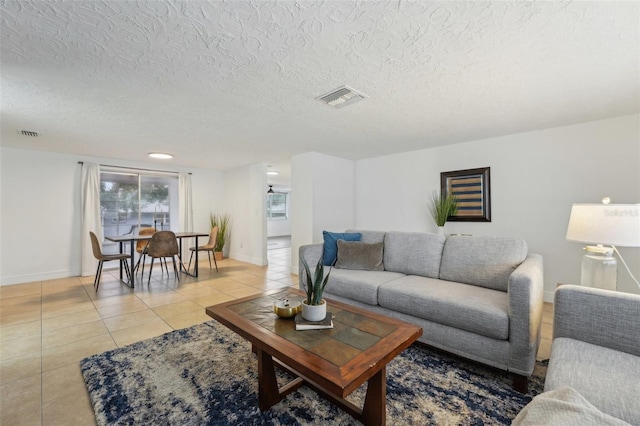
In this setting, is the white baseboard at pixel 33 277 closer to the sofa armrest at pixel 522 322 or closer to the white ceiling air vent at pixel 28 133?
the white ceiling air vent at pixel 28 133

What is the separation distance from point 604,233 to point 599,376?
974mm

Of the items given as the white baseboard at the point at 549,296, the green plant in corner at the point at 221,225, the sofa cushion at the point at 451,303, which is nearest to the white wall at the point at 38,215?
the green plant in corner at the point at 221,225

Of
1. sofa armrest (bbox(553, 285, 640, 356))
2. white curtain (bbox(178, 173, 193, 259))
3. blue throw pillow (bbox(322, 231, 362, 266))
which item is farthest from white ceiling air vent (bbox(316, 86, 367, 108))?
white curtain (bbox(178, 173, 193, 259))

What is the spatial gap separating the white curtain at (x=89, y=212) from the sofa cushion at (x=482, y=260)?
230 inches

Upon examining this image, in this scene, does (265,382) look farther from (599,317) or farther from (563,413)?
(599,317)

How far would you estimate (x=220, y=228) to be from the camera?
6.66m

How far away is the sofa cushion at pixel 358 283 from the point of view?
2.51 m

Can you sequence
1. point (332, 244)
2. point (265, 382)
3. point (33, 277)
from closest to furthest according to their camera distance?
1. point (265, 382)
2. point (332, 244)
3. point (33, 277)

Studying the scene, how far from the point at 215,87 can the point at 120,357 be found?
7.45 feet

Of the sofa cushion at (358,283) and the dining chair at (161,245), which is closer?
the sofa cushion at (358,283)

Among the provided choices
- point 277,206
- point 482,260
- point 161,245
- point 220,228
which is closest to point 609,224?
point 482,260

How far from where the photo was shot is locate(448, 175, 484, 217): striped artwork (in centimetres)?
401

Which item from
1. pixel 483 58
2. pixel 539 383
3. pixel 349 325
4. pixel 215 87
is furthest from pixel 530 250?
pixel 215 87

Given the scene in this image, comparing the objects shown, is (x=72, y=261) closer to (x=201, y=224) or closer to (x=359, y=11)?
(x=201, y=224)
